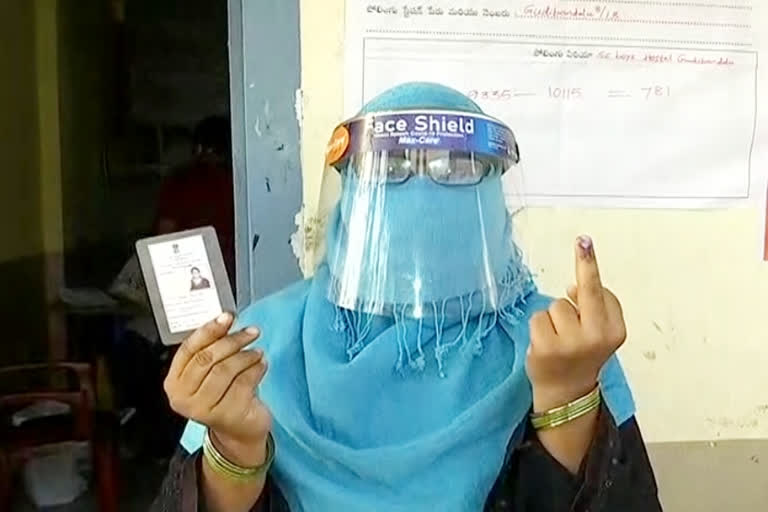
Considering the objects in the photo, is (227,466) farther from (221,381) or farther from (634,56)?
(634,56)

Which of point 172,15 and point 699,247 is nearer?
point 699,247

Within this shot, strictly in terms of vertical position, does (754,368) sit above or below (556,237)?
below

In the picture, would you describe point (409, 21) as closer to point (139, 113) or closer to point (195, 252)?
point (195, 252)

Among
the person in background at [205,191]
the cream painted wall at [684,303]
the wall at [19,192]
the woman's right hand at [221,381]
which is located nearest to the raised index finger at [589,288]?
the woman's right hand at [221,381]

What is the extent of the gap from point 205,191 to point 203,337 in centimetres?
94

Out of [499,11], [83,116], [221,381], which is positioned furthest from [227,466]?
[83,116]

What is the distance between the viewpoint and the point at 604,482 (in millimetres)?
758

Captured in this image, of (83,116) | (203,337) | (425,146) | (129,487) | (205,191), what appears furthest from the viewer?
(83,116)

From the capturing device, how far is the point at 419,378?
2.67 feet

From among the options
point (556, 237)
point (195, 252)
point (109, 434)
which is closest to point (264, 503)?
point (195, 252)

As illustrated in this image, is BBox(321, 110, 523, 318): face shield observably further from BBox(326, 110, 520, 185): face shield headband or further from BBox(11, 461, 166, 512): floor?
BBox(11, 461, 166, 512): floor

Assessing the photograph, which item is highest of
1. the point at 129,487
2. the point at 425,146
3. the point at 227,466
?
the point at 425,146

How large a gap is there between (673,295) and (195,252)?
0.62 m

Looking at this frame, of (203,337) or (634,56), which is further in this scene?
(634,56)
